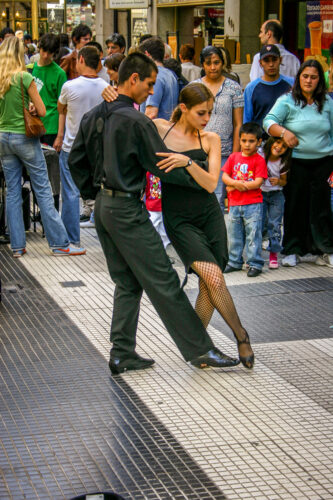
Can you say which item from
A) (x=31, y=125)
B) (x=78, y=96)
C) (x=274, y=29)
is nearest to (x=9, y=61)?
(x=31, y=125)

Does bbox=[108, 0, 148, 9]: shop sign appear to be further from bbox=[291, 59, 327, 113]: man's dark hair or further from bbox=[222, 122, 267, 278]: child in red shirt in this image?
bbox=[222, 122, 267, 278]: child in red shirt

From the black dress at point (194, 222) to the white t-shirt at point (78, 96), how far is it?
362cm

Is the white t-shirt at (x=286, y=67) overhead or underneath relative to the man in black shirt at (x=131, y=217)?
overhead

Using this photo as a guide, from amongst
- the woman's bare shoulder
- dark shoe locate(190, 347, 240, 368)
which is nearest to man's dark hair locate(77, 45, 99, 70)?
the woman's bare shoulder

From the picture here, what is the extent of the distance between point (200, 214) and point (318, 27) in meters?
10.2

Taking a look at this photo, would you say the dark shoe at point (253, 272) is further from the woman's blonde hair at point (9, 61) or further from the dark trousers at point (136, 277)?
the woman's blonde hair at point (9, 61)

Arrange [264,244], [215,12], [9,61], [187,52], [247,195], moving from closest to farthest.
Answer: [247,195], [9,61], [264,244], [187,52], [215,12]

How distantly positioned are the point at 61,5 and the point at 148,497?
113ft

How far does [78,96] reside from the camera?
30.3ft

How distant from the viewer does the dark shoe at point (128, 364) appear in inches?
228

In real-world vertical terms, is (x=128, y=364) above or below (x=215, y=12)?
below

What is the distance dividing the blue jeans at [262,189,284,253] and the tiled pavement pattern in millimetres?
881

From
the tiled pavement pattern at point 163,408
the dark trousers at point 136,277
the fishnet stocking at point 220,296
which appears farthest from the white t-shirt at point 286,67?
the dark trousers at point 136,277

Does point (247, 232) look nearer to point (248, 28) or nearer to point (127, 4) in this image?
point (248, 28)
